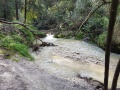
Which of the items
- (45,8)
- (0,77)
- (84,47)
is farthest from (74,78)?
(45,8)

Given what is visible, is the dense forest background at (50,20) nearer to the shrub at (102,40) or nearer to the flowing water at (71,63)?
the shrub at (102,40)

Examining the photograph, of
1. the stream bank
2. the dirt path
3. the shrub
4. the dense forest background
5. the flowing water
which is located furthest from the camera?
the shrub

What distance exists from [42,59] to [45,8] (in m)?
19.3

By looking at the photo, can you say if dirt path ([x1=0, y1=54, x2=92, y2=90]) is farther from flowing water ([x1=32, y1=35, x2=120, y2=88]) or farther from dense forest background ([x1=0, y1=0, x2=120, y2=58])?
dense forest background ([x1=0, y1=0, x2=120, y2=58])

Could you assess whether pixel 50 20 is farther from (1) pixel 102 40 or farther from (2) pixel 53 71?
(2) pixel 53 71

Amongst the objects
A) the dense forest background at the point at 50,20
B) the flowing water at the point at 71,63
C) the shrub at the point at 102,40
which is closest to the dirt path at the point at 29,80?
the flowing water at the point at 71,63

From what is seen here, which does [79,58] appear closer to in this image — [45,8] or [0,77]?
[0,77]

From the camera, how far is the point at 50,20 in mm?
29125

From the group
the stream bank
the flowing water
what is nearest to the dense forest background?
the flowing water

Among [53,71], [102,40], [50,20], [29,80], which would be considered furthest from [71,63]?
[50,20]

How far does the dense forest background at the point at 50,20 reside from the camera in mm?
13688

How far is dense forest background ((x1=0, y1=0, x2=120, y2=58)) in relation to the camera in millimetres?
13688

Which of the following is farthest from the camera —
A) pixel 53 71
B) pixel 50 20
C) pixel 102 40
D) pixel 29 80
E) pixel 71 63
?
pixel 50 20

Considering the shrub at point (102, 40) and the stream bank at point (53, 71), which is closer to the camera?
the stream bank at point (53, 71)
